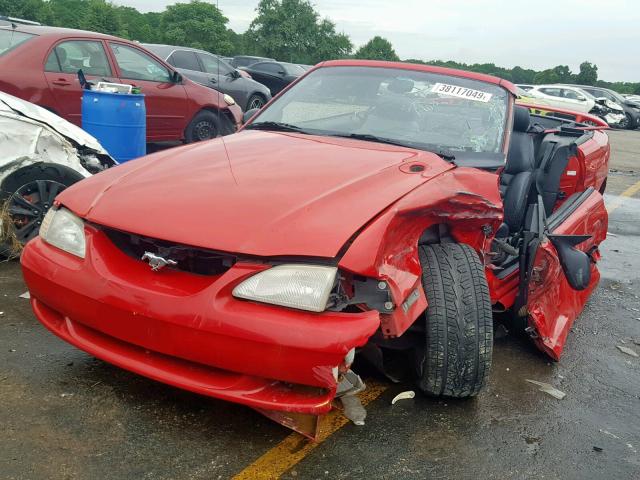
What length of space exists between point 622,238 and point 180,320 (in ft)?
19.9

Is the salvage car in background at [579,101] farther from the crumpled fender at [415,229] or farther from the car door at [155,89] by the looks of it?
the crumpled fender at [415,229]

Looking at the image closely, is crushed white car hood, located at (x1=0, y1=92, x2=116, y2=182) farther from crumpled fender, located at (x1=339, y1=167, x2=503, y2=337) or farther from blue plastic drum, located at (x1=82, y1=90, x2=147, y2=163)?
crumpled fender, located at (x1=339, y1=167, x2=503, y2=337)

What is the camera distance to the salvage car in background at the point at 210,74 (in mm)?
11566

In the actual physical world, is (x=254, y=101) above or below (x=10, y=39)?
below

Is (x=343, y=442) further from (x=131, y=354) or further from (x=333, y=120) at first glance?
(x=333, y=120)

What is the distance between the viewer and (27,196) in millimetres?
4180

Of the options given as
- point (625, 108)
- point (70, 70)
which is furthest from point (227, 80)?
point (625, 108)

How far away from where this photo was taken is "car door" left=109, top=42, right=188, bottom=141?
23.9 ft

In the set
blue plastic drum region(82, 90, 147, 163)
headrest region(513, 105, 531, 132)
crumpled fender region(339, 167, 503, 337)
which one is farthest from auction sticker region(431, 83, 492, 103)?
blue plastic drum region(82, 90, 147, 163)

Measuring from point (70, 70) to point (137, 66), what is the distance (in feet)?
3.35

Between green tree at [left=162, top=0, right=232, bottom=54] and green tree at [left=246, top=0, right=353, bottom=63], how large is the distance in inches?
220

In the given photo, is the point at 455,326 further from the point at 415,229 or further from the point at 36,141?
the point at 36,141

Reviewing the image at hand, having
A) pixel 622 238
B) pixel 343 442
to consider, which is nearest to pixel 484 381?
pixel 343 442

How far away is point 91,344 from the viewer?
2469 millimetres
